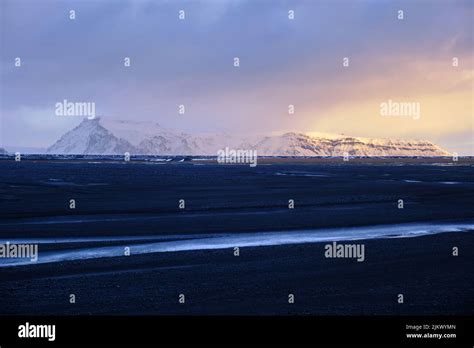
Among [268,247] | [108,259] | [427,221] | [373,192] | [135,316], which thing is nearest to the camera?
[135,316]

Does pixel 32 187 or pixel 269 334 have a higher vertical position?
pixel 32 187

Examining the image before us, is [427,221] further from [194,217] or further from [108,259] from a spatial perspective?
[108,259]

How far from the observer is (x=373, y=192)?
45.4 m

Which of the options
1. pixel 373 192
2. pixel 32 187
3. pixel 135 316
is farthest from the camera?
pixel 32 187

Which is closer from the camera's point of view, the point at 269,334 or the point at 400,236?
the point at 269,334

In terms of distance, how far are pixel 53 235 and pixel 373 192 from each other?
27233 millimetres

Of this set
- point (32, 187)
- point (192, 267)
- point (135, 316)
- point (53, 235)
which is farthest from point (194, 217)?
point (32, 187)

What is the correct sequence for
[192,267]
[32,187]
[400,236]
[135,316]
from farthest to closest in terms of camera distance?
1. [32,187]
2. [400,236]
3. [192,267]
4. [135,316]

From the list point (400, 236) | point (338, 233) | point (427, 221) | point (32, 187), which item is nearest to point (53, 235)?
point (338, 233)

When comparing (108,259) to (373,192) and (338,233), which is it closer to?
(338,233)

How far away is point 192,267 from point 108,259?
292 cm

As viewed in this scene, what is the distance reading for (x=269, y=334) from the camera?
11680mm

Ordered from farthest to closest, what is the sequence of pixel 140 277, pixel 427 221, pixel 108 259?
pixel 427 221 < pixel 108 259 < pixel 140 277

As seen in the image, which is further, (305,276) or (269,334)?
(305,276)
